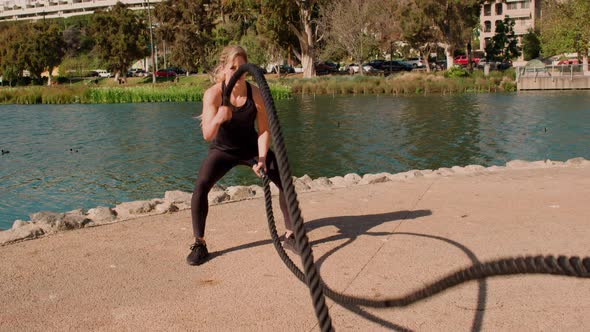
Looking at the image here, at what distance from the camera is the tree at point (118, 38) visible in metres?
78.5

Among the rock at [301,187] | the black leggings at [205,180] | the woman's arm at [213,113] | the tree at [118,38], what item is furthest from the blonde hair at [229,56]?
the tree at [118,38]

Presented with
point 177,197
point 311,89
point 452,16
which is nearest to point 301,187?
point 177,197

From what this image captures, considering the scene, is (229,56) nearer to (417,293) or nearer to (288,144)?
(417,293)

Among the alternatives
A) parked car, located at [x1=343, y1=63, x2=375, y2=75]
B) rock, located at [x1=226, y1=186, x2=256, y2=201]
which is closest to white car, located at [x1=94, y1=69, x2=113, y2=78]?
parked car, located at [x1=343, y1=63, x2=375, y2=75]

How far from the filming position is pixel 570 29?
189ft

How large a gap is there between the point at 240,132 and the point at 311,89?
47.4 m

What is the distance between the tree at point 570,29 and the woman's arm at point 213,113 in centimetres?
5710

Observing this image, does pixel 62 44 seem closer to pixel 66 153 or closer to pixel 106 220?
pixel 66 153

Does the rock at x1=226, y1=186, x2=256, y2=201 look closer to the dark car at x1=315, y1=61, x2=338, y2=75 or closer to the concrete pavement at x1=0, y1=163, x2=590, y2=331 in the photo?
the concrete pavement at x1=0, y1=163, x2=590, y2=331

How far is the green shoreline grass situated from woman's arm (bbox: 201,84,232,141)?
136 feet

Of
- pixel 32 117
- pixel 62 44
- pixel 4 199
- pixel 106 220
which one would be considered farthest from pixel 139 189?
pixel 62 44

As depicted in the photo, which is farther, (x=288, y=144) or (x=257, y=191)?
(x=288, y=144)

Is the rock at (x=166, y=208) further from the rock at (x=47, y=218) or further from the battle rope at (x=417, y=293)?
the battle rope at (x=417, y=293)

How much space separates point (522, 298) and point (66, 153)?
19.0 meters
